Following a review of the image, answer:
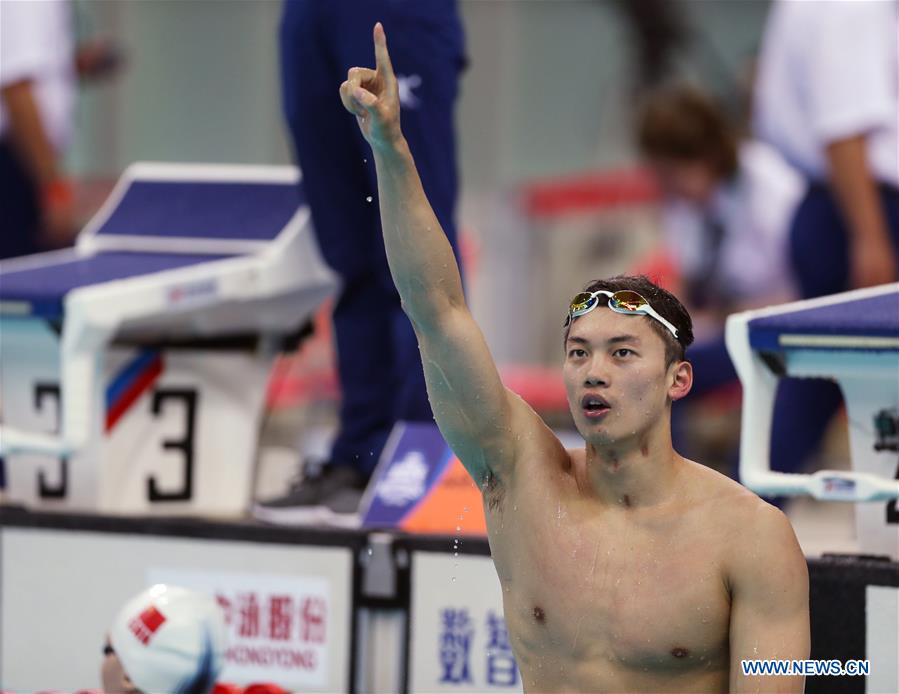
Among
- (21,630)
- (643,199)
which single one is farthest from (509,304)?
(21,630)

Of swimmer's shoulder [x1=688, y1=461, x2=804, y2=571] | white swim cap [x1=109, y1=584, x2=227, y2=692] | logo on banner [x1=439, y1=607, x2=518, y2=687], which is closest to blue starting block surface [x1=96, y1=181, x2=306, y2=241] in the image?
logo on banner [x1=439, y1=607, x2=518, y2=687]

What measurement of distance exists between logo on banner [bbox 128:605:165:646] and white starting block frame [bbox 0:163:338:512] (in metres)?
1.00

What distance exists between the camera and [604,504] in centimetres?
225

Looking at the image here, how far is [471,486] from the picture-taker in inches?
125

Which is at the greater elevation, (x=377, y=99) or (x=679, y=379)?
(x=377, y=99)

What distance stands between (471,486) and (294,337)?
86 centimetres

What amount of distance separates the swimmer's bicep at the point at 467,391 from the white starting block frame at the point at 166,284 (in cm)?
123

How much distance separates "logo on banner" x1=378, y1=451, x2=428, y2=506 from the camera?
10.6 ft

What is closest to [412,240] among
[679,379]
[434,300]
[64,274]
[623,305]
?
[434,300]

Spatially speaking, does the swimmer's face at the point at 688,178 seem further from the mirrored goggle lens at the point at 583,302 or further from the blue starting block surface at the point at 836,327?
the mirrored goggle lens at the point at 583,302

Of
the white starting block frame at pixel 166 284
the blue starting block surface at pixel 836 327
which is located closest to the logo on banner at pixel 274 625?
the white starting block frame at pixel 166 284

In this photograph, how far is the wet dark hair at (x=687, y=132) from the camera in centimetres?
482

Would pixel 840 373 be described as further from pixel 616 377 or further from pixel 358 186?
pixel 358 186

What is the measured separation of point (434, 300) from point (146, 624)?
25.6 inches
